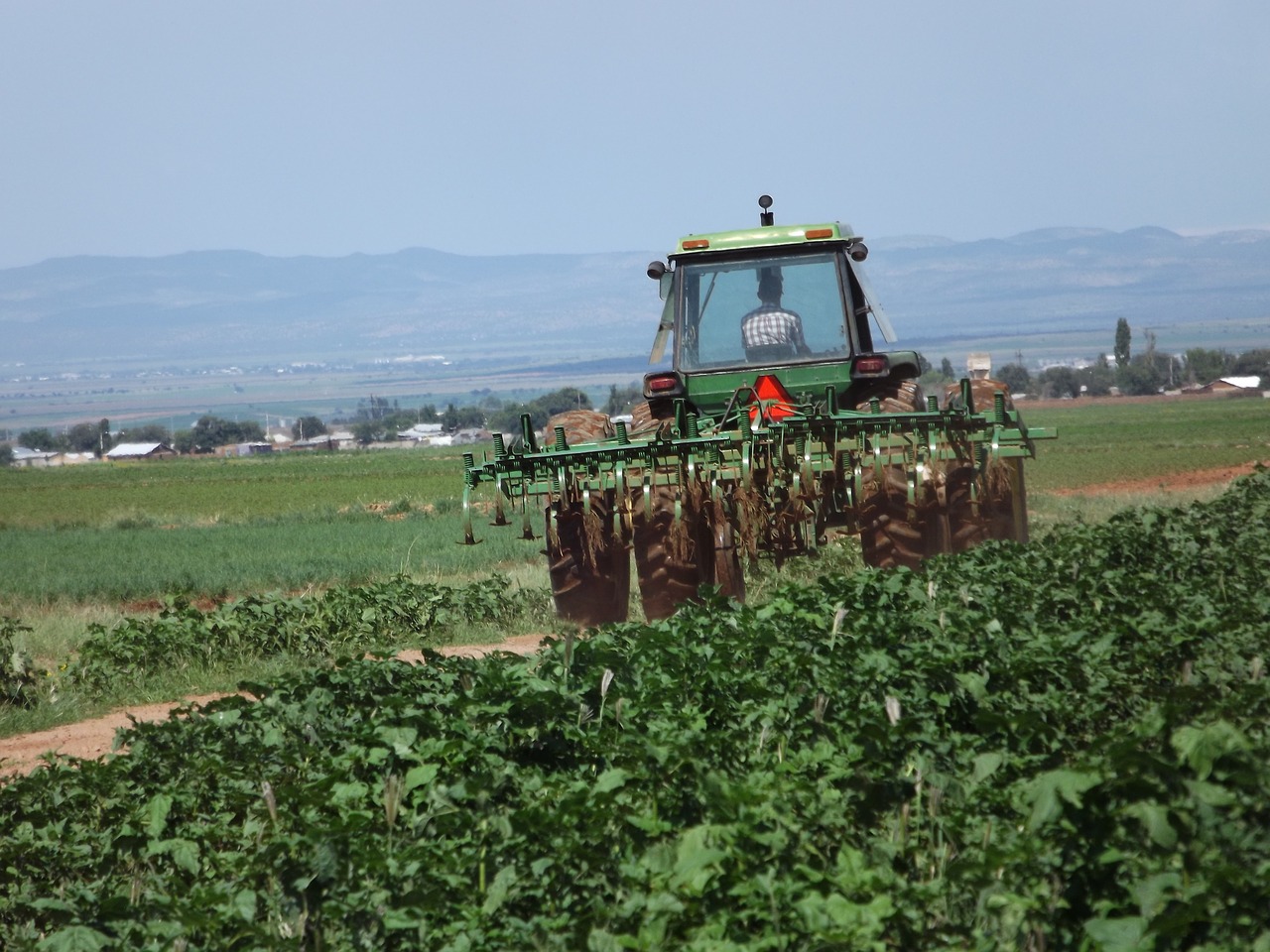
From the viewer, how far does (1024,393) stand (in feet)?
319

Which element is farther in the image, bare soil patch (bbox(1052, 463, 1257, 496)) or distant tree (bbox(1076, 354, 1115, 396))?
distant tree (bbox(1076, 354, 1115, 396))

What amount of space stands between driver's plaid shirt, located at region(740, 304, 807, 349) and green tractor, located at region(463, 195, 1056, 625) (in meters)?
0.01

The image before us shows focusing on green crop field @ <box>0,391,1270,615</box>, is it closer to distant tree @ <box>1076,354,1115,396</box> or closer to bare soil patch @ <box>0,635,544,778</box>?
bare soil patch @ <box>0,635,544,778</box>

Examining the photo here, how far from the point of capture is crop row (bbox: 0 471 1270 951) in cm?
378

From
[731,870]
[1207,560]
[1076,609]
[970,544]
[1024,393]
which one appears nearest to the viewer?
[731,870]

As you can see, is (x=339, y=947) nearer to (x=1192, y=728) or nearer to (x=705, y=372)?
(x=1192, y=728)

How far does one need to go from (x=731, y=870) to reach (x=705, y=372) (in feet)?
25.9

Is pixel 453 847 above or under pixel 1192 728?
under

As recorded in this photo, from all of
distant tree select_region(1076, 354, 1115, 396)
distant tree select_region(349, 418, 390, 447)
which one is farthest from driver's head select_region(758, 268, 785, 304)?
distant tree select_region(349, 418, 390, 447)

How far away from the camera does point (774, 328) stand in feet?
38.8

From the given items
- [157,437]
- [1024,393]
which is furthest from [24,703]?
[157,437]

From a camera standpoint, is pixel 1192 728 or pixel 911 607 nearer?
pixel 1192 728

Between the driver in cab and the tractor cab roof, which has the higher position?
the tractor cab roof

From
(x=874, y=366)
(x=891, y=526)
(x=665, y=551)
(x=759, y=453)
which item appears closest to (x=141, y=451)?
(x=874, y=366)
